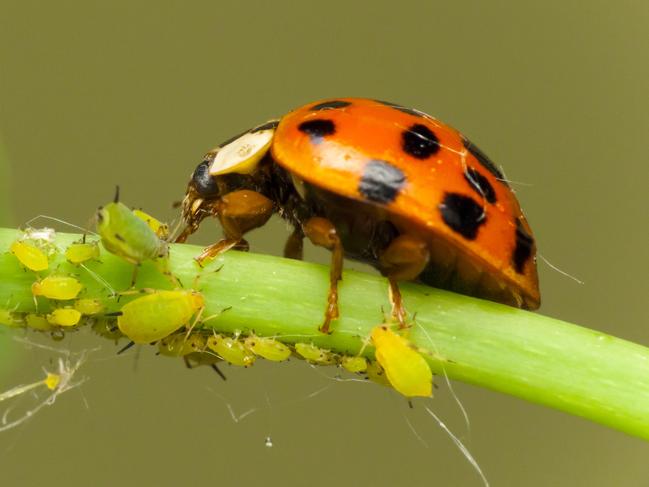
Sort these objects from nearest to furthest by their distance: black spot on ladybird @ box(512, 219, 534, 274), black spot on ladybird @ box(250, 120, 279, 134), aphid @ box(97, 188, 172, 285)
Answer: aphid @ box(97, 188, 172, 285), black spot on ladybird @ box(512, 219, 534, 274), black spot on ladybird @ box(250, 120, 279, 134)

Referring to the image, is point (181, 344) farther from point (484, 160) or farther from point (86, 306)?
point (484, 160)

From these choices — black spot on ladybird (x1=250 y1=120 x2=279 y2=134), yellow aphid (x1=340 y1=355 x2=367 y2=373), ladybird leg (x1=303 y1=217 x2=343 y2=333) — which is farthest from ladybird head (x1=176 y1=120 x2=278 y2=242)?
yellow aphid (x1=340 y1=355 x2=367 y2=373)

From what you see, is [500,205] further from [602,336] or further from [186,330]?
[186,330]

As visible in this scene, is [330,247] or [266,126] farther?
[266,126]

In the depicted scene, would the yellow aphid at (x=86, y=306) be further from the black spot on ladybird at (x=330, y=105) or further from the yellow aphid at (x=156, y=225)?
the black spot on ladybird at (x=330, y=105)

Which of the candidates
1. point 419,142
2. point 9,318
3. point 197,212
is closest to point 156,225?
point 197,212

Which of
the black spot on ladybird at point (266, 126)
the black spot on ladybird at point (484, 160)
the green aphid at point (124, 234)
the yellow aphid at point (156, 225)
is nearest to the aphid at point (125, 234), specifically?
the green aphid at point (124, 234)

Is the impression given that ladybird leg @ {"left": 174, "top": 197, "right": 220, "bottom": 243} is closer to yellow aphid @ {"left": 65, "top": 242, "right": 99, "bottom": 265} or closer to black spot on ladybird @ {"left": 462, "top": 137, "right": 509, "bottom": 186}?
yellow aphid @ {"left": 65, "top": 242, "right": 99, "bottom": 265}
